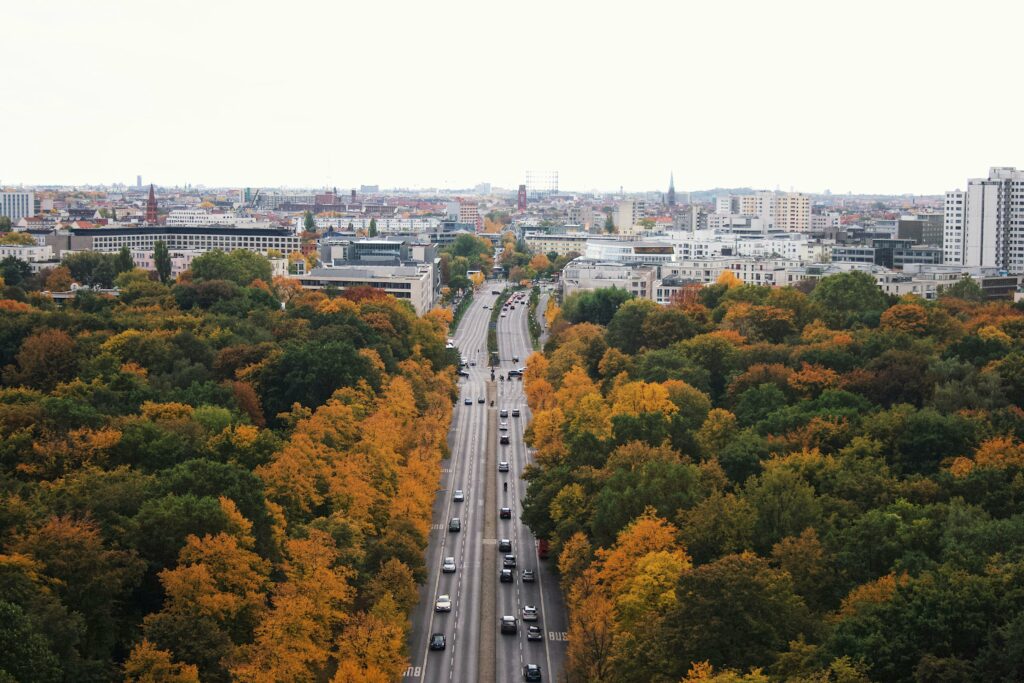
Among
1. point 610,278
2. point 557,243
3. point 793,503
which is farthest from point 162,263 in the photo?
point 557,243

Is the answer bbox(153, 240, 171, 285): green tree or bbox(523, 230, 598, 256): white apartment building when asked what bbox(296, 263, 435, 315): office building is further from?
bbox(523, 230, 598, 256): white apartment building

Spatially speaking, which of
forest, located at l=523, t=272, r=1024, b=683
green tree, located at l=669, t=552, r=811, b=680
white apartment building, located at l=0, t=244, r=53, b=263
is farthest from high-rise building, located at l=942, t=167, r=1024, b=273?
green tree, located at l=669, t=552, r=811, b=680

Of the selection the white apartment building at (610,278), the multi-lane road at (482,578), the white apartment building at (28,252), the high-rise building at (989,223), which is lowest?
the multi-lane road at (482,578)

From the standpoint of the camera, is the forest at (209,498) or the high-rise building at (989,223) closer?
the forest at (209,498)

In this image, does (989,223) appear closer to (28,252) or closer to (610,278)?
(610,278)

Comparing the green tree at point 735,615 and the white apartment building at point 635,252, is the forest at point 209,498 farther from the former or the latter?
the white apartment building at point 635,252

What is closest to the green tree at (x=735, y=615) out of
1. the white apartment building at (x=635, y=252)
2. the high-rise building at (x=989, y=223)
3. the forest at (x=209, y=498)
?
the forest at (x=209, y=498)

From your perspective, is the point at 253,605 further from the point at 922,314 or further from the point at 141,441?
the point at 922,314
